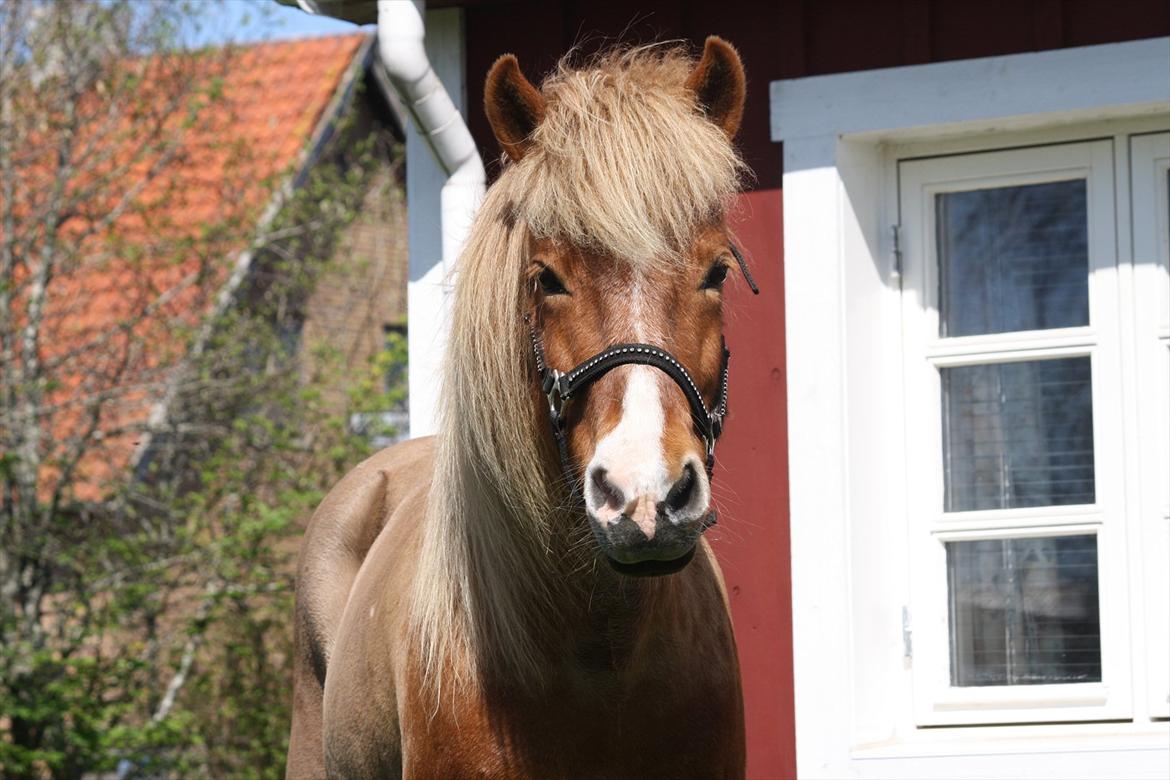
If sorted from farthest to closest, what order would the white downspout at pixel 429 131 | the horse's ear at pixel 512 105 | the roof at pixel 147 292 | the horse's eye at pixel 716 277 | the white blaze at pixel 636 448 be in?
the roof at pixel 147 292
the white downspout at pixel 429 131
the horse's ear at pixel 512 105
the horse's eye at pixel 716 277
the white blaze at pixel 636 448

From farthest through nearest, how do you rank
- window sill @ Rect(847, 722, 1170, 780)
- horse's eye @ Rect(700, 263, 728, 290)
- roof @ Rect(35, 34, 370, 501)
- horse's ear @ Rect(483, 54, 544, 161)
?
roof @ Rect(35, 34, 370, 501), window sill @ Rect(847, 722, 1170, 780), horse's ear @ Rect(483, 54, 544, 161), horse's eye @ Rect(700, 263, 728, 290)

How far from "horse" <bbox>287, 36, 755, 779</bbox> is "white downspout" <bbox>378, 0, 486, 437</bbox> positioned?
172 cm

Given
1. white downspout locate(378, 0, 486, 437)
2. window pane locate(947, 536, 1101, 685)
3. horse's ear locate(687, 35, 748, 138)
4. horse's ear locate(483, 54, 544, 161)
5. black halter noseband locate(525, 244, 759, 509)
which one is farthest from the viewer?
white downspout locate(378, 0, 486, 437)

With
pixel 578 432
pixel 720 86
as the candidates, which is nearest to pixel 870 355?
pixel 720 86

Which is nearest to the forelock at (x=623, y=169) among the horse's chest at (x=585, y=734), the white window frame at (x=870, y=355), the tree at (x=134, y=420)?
→ the horse's chest at (x=585, y=734)

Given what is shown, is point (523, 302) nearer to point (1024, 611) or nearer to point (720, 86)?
point (720, 86)

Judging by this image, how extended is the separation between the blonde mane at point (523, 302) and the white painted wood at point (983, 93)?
5.18 feet

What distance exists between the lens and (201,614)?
9.55m

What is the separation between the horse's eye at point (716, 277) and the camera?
283 centimetres

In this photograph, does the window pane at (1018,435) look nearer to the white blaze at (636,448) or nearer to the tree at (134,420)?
the white blaze at (636,448)

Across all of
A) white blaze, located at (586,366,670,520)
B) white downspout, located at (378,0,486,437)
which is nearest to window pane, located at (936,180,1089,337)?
white downspout, located at (378,0,486,437)

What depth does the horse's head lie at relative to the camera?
2457 millimetres

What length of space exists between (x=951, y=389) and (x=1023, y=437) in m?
0.26

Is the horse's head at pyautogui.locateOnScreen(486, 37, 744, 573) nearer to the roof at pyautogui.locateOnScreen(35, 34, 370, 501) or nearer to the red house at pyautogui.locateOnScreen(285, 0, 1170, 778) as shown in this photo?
the red house at pyautogui.locateOnScreen(285, 0, 1170, 778)
